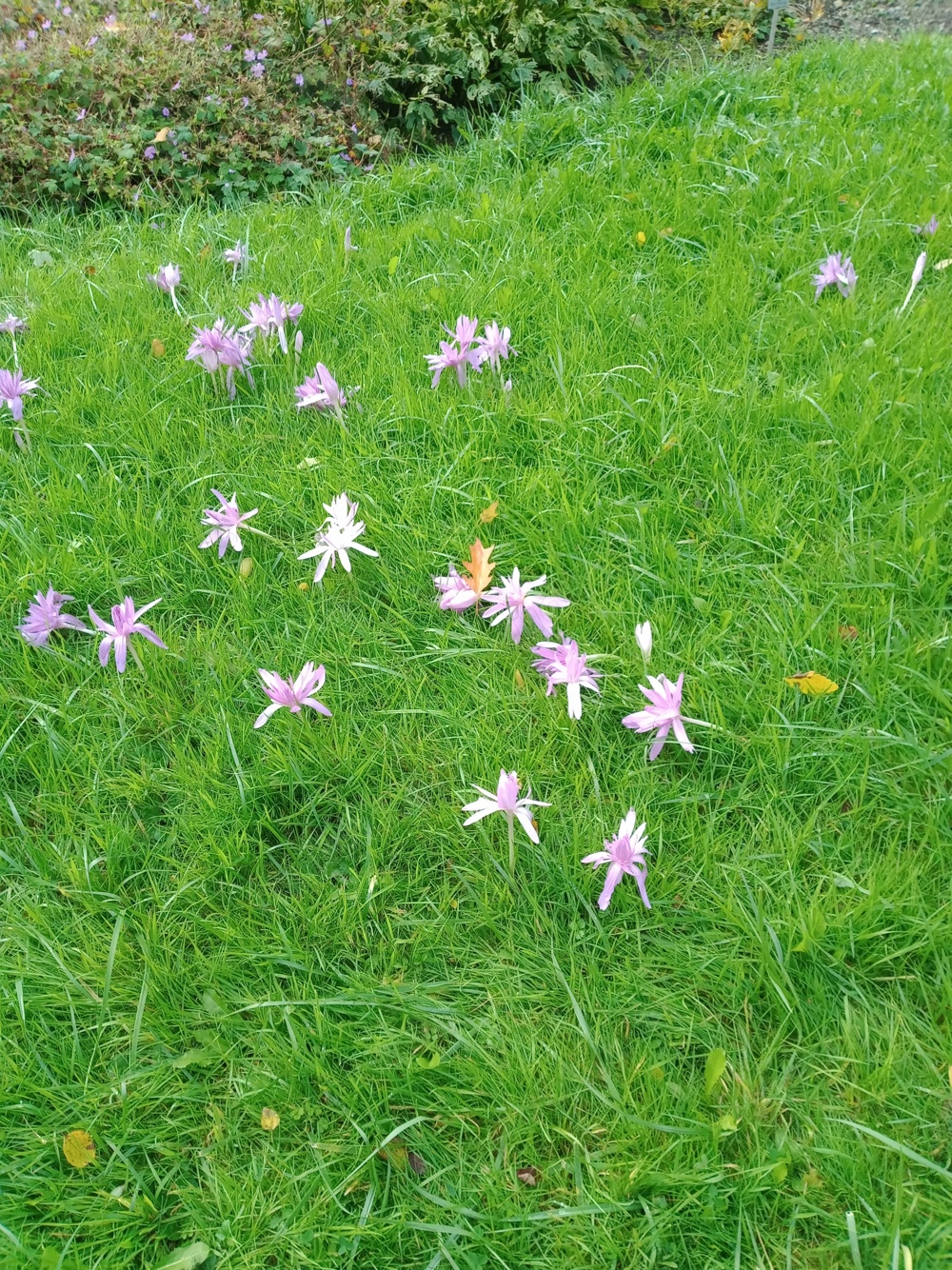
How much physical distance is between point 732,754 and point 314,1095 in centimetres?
100


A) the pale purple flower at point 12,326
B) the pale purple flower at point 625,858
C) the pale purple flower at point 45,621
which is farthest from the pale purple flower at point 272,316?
the pale purple flower at point 625,858

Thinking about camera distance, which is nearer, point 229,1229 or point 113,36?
point 229,1229

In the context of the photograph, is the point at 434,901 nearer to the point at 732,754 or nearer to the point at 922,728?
the point at 732,754

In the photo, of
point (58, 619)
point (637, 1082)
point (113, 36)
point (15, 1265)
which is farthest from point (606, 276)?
point (113, 36)

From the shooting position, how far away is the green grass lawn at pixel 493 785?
4.50 ft

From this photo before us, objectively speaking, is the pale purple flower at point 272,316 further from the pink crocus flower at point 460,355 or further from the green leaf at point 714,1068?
the green leaf at point 714,1068

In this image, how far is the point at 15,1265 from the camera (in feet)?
4.31

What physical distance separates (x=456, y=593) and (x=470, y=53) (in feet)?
11.9

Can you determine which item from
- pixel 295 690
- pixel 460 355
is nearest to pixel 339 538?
pixel 295 690

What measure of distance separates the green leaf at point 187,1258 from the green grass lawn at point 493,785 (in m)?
0.02

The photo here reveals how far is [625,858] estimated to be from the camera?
5.22 feet

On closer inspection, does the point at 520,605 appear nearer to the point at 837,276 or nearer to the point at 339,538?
the point at 339,538

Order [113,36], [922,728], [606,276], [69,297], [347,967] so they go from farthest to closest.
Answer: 1. [113,36]
2. [69,297]
3. [606,276]
4. [922,728]
5. [347,967]

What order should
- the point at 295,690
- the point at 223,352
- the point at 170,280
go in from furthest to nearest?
the point at 170,280 → the point at 223,352 → the point at 295,690
